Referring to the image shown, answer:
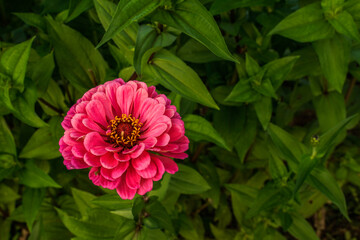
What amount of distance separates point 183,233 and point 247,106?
571 mm

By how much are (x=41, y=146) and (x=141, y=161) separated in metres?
0.57

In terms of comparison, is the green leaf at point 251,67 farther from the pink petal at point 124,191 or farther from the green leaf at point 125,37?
the pink petal at point 124,191

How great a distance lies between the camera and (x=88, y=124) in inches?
25.8

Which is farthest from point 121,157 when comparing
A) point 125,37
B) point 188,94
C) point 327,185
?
point 327,185

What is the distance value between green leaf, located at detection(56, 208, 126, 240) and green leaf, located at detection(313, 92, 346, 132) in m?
0.77

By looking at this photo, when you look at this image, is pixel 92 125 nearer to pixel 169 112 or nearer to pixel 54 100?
pixel 169 112

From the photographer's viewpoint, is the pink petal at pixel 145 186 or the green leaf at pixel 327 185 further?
Answer: the green leaf at pixel 327 185

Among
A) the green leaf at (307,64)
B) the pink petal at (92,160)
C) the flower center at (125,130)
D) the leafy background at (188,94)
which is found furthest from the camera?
the green leaf at (307,64)

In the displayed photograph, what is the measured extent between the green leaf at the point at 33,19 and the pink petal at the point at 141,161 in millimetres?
641

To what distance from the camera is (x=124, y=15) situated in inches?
25.4

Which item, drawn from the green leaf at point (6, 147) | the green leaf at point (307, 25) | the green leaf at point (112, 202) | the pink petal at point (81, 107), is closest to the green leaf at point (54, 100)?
the green leaf at point (6, 147)

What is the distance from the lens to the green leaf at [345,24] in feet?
3.06

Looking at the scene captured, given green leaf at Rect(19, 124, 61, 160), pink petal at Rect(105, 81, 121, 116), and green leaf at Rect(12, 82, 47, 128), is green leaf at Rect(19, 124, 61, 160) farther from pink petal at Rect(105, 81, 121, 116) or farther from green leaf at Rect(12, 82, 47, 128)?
pink petal at Rect(105, 81, 121, 116)

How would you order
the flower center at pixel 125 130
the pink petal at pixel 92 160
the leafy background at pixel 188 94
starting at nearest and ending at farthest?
1. the pink petal at pixel 92 160
2. the flower center at pixel 125 130
3. the leafy background at pixel 188 94
